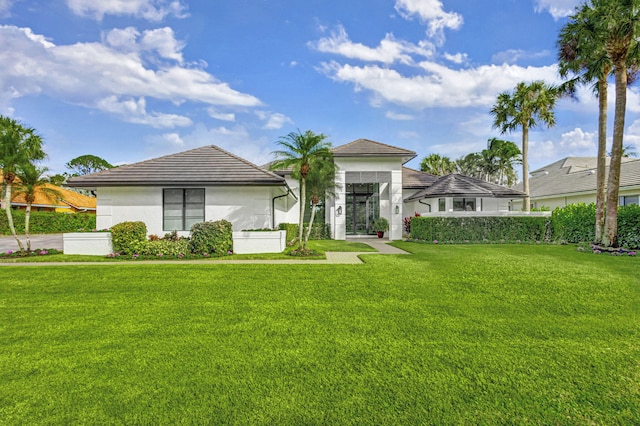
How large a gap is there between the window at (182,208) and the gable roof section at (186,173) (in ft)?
2.33

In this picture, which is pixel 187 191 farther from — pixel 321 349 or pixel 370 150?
pixel 321 349

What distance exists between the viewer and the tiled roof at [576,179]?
22.1m

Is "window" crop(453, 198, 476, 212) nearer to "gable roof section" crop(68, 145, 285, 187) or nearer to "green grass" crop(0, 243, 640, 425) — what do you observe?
"green grass" crop(0, 243, 640, 425)

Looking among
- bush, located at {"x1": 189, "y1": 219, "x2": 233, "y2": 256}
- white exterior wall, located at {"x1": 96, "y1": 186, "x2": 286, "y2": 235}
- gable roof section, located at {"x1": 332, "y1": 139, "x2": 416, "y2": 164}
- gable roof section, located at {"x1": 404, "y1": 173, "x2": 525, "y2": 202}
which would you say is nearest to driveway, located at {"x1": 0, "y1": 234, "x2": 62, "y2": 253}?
white exterior wall, located at {"x1": 96, "y1": 186, "x2": 286, "y2": 235}

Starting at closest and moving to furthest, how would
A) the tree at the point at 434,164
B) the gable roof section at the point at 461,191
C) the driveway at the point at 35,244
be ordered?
the driveway at the point at 35,244 → the gable roof section at the point at 461,191 → the tree at the point at 434,164

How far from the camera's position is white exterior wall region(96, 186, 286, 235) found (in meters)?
14.2

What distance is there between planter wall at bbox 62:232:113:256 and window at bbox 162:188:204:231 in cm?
237

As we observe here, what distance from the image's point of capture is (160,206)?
1425 cm

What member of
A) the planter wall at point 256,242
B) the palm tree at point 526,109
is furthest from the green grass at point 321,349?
the palm tree at point 526,109

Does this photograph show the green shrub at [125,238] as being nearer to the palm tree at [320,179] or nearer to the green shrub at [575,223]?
the palm tree at [320,179]

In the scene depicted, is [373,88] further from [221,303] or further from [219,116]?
[221,303]

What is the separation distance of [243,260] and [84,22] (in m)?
13.5

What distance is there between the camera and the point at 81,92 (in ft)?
57.1

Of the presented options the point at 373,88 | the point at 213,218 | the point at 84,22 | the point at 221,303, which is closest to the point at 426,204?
the point at 373,88
